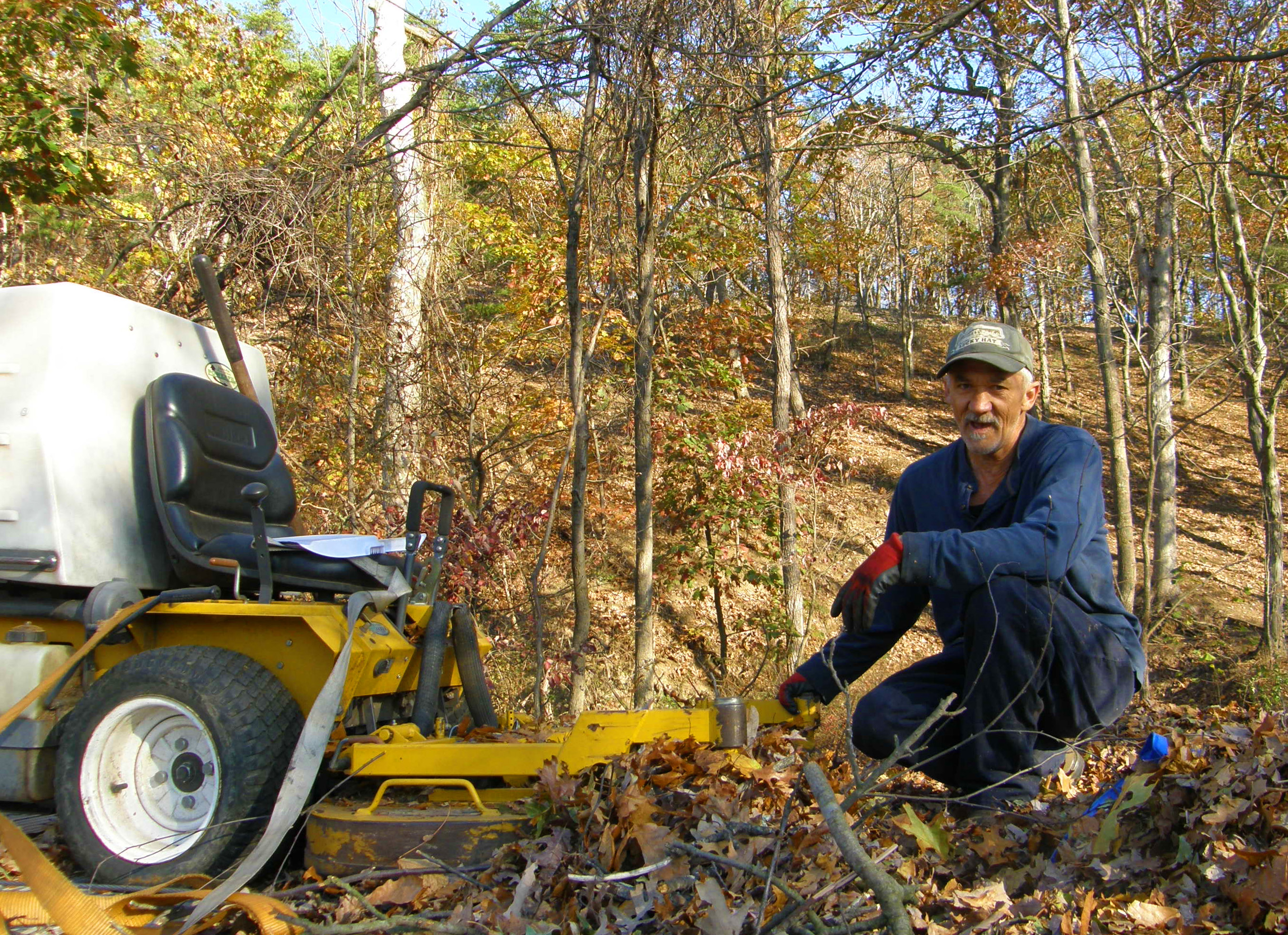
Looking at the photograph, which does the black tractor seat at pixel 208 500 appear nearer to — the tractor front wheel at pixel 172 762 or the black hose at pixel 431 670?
the black hose at pixel 431 670

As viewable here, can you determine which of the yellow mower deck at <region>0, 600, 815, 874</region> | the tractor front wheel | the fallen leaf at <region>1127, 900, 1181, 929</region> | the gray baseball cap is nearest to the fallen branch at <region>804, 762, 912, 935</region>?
the fallen leaf at <region>1127, 900, 1181, 929</region>

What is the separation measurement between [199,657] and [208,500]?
85cm

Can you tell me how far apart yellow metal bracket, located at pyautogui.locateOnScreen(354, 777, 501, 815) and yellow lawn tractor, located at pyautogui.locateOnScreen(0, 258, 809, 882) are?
1 centimetres

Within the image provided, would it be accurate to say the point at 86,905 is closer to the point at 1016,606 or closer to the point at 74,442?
the point at 74,442

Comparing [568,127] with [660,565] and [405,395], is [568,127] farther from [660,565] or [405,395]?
[660,565]

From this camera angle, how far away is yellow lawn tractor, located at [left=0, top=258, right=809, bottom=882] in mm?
3061

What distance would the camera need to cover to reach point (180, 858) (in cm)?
320

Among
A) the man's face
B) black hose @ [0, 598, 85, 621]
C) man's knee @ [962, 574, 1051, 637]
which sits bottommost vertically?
man's knee @ [962, 574, 1051, 637]

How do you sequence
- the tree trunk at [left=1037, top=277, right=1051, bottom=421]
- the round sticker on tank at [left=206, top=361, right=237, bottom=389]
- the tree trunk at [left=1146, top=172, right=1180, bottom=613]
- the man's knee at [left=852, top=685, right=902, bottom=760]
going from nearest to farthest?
the man's knee at [left=852, top=685, right=902, bottom=760] < the round sticker on tank at [left=206, top=361, right=237, bottom=389] < the tree trunk at [left=1146, top=172, right=1180, bottom=613] < the tree trunk at [left=1037, top=277, right=1051, bottom=421]

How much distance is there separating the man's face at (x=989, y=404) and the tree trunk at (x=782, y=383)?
5.31m

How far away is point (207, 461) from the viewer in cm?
398

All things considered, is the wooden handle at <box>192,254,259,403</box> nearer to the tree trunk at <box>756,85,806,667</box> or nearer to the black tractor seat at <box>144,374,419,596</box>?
the black tractor seat at <box>144,374,419,596</box>

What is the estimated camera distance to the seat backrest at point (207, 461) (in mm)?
3799

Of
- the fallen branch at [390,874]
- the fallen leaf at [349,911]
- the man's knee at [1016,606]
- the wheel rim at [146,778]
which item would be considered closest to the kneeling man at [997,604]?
the man's knee at [1016,606]
